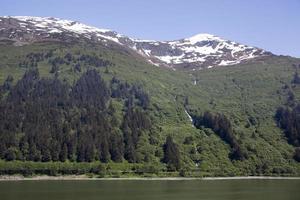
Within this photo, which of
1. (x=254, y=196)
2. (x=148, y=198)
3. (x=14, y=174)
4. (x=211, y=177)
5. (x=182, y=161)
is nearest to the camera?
(x=148, y=198)

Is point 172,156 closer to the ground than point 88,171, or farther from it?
farther from it

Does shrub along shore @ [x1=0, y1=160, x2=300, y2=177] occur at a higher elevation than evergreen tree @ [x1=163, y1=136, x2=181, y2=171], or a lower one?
lower

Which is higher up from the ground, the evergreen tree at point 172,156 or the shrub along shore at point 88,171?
the evergreen tree at point 172,156

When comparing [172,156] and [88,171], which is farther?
[172,156]

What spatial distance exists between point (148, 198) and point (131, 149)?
98.0m

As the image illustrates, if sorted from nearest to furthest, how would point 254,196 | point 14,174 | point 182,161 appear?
point 254,196
point 14,174
point 182,161

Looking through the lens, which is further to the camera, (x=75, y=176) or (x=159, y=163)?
(x=159, y=163)

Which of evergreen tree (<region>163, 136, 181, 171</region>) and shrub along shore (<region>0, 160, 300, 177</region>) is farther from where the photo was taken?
evergreen tree (<region>163, 136, 181, 171</region>)

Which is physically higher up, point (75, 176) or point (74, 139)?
point (74, 139)

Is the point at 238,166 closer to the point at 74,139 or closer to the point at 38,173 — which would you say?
the point at 74,139

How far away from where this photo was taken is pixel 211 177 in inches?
7131

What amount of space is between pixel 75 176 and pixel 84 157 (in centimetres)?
1633

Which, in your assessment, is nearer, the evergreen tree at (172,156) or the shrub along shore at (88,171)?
the shrub along shore at (88,171)

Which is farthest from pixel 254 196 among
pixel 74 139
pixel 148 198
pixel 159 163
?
pixel 74 139
